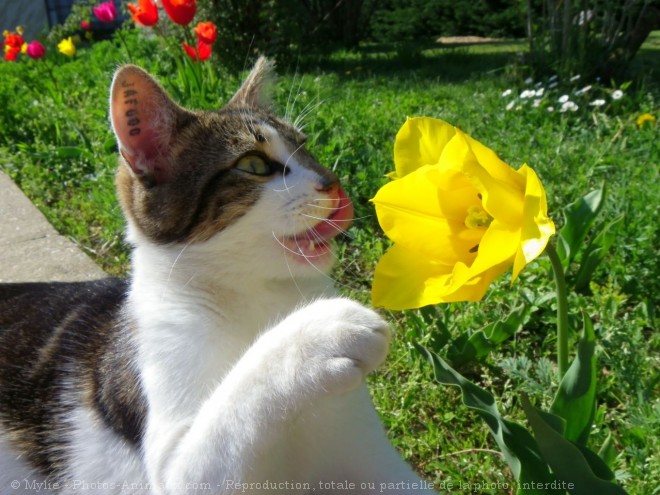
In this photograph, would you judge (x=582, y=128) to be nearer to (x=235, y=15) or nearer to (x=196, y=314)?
(x=196, y=314)

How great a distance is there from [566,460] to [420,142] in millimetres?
596

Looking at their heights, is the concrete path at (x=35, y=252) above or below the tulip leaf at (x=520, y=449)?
below

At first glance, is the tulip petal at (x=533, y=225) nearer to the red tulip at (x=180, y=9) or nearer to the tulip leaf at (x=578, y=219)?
the tulip leaf at (x=578, y=219)

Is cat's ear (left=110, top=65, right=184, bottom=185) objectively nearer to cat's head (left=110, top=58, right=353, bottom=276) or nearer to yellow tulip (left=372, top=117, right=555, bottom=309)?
cat's head (left=110, top=58, right=353, bottom=276)

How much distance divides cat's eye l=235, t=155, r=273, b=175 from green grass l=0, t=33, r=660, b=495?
0.55m

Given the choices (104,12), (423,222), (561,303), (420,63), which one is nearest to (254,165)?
(423,222)

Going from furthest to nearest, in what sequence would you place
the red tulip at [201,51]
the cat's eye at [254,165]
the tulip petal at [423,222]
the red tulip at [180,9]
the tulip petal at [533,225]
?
the red tulip at [201,51] < the red tulip at [180,9] < the cat's eye at [254,165] < the tulip petal at [423,222] < the tulip petal at [533,225]

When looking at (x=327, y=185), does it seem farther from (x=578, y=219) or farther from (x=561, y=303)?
(x=578, y=219)

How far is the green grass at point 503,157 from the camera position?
1.91 m

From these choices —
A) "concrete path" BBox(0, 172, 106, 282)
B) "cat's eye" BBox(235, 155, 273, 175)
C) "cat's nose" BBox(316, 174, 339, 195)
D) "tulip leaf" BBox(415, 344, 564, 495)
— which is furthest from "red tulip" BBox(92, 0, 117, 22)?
"tulip leaf" BBox(415, 344, 564, 495)

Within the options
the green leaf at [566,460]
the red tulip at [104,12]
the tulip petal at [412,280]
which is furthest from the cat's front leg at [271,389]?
the red tulip at [104,12]

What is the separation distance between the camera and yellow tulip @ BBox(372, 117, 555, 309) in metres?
0.90

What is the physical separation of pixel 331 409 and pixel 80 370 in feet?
2.65

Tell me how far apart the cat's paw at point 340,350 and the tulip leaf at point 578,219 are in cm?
116
